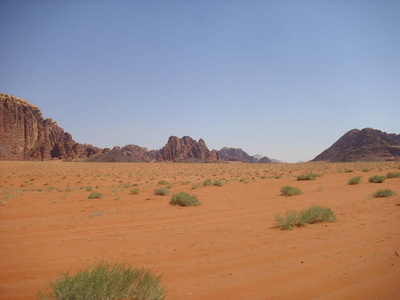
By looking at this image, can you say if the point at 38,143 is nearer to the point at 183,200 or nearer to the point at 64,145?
the point at 64,145

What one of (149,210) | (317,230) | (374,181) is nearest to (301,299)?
(317,230)

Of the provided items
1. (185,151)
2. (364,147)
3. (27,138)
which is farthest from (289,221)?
(185,151)

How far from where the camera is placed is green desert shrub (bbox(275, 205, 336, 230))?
7211 millimetres

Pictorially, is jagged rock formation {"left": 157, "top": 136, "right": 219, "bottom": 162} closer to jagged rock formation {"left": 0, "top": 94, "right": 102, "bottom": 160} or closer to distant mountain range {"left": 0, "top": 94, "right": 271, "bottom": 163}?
distant mountain range {"left": 0, "top": 94, "right": 271, "bottom": 163}

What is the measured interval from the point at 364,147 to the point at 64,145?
11986 cm

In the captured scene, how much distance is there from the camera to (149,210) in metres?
11.3

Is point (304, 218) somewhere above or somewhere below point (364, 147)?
below

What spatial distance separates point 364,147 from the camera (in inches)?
3383

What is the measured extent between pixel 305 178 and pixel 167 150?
116m

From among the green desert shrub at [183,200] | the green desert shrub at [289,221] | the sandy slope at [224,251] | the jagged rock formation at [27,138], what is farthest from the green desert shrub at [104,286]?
the jagged rock formation at [27,138]

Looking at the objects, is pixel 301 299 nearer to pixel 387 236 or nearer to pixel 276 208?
pixel 387 236

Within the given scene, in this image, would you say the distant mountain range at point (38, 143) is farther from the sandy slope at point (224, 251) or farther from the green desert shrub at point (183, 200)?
the sandy slope at point (224, 251)

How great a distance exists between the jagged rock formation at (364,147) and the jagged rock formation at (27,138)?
94577 millimetres

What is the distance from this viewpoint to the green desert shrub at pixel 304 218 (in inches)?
Answer: 284
